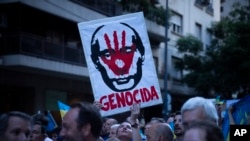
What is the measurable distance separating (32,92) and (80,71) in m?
2.13

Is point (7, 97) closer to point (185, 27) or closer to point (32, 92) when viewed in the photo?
point (32, 92)

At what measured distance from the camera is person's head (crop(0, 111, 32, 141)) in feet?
14.0

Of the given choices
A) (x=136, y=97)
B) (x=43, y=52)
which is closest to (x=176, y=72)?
(x=43, y=52)

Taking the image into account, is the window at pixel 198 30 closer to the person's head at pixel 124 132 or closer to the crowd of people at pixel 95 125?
the person's head at pixel 124 132

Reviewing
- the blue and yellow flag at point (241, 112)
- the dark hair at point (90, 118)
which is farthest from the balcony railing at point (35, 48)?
the dark hair at point (90, 118)

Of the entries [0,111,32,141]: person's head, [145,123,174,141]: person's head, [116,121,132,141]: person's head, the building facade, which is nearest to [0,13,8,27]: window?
the building facade

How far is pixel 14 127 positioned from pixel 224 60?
77.9ft

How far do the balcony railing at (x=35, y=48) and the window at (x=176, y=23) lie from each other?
10971 millimetres

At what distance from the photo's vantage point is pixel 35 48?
18203 millimetres

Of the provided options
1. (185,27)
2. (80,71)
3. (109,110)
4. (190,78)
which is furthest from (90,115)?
(185,27)

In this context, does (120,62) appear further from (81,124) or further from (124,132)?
(81,124)

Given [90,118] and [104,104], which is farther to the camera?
[104,104]

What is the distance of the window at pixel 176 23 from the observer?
1185 inches

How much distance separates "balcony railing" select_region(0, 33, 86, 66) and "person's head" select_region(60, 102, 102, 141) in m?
13.9
